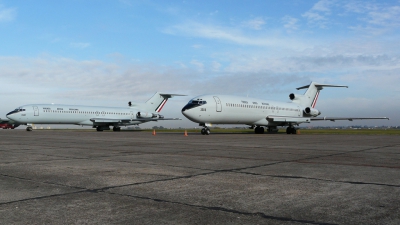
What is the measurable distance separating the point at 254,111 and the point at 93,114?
2715 cm

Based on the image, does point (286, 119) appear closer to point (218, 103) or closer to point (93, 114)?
point (218, 103)

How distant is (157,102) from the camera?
64.0m

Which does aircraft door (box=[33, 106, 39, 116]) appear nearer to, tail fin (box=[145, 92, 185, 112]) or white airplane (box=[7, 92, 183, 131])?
white airplane (box=[7, 92, 183, 131])

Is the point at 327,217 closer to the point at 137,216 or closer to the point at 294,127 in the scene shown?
the point at 137,216

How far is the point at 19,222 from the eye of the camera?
3.63 metres

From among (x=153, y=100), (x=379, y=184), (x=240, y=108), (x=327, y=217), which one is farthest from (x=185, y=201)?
(x=153, y=100)

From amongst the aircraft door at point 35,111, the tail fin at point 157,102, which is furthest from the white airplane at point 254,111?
the aircraft door at point 35,111

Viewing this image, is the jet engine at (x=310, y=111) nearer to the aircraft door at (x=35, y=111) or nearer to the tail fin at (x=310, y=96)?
the tail fin at (x=310, y=96)

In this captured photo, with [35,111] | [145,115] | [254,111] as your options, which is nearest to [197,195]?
[254,111]

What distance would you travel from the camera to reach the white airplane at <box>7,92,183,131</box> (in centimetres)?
4618

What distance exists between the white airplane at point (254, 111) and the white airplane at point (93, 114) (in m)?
23.3

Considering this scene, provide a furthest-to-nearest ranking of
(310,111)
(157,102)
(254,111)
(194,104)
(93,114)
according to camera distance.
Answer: (157,102)
(93,114)
(310,111)
(254,111)
(194,104)

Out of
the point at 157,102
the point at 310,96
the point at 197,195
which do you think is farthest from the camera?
the point at 157,102

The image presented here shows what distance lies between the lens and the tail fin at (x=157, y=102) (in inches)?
2482
